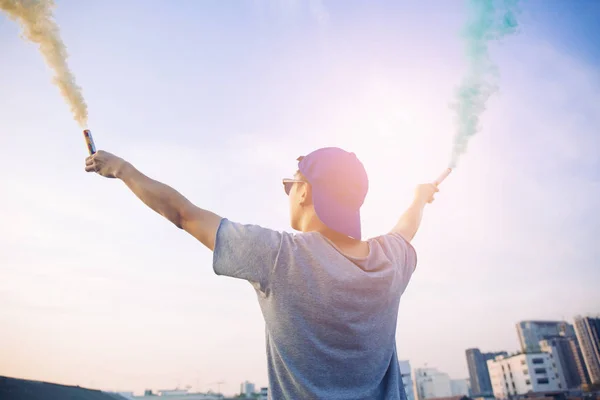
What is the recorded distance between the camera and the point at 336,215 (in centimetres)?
207

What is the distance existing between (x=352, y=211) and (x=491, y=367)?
101 m

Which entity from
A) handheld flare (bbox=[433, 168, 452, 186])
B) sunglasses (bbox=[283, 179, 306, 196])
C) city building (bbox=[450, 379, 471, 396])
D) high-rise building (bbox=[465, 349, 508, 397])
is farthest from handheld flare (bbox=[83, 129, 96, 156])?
city building (bbox=[450, 379, 471, 396])

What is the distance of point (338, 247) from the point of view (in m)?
2.03

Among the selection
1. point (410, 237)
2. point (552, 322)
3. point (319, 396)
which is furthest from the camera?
point (552, 322)

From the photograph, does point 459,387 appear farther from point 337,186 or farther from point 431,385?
point 337,186

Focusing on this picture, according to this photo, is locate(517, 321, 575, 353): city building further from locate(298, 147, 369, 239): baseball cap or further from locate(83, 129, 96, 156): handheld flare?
locate(83, 129, 96, 156): handheld flare

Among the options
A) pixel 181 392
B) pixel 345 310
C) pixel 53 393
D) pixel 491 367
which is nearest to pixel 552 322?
pixel 491 367

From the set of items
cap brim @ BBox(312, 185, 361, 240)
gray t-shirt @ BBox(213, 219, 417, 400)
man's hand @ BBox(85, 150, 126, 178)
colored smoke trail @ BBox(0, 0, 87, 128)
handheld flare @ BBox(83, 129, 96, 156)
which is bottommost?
gray t-shirt @ BBox(213, 219, 417, 400)

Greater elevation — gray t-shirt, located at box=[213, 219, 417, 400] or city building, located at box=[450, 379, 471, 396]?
gray t-shirt, located at box=[213, 219, 417, 400]

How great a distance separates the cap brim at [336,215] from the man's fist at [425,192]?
1.58 meters

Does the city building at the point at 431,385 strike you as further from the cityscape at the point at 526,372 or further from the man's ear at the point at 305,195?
the man's ear at the point at 305,195

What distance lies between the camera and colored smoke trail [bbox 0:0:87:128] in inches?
164

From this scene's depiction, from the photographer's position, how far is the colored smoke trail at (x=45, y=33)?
4.17 m

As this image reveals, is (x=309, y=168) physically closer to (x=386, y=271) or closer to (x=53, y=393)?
(x=386, y=271)
